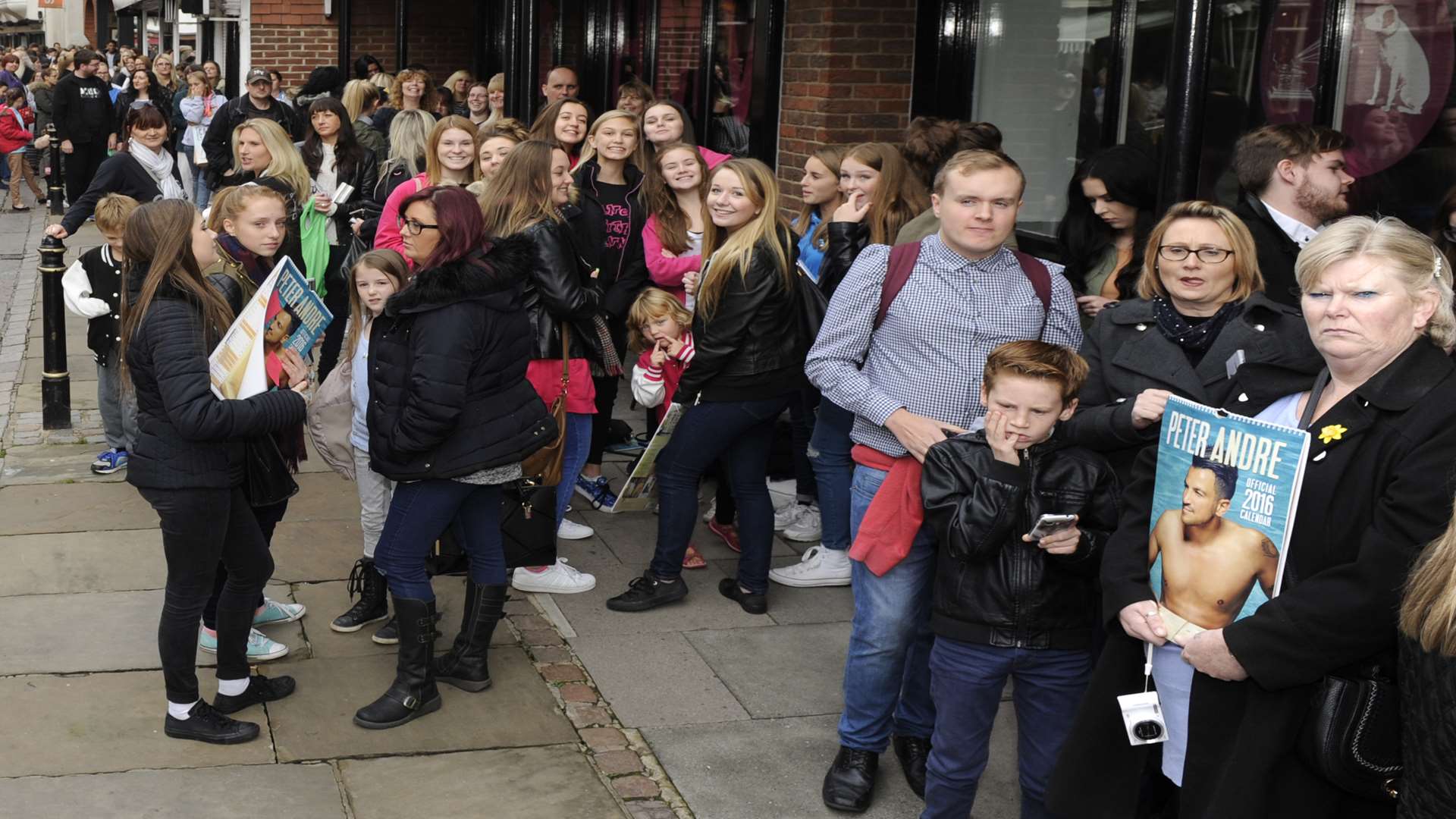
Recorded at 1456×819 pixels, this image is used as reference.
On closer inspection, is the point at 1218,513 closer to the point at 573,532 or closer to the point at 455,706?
the point at 455,706

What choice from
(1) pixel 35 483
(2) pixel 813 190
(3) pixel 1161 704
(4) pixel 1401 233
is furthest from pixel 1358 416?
(1) pixel 35 483

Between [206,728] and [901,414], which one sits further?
[206,728]

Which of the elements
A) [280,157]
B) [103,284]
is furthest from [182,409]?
[280,157]

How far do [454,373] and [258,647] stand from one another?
151cm

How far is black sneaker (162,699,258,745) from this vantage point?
184 inches

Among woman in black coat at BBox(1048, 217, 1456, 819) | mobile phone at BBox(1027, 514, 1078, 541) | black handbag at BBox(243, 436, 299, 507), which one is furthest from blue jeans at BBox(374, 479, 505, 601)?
woman in black coat at BBox(1048, 217, 1456, 819)

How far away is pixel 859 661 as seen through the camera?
430cm

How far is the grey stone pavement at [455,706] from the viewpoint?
4.39m

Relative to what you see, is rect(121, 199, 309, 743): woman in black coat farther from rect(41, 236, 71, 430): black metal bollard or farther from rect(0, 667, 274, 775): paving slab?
rect(41, 236, 71, 430): black metal bollard

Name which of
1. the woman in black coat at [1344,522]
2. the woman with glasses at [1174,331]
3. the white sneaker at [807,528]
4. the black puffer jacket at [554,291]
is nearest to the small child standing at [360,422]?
the black puffer jacket at [554,291]

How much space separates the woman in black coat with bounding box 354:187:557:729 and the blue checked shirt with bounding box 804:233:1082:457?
104cm

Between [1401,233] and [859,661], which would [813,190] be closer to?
[859,661]

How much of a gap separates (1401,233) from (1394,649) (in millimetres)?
834

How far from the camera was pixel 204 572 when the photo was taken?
4551mm
